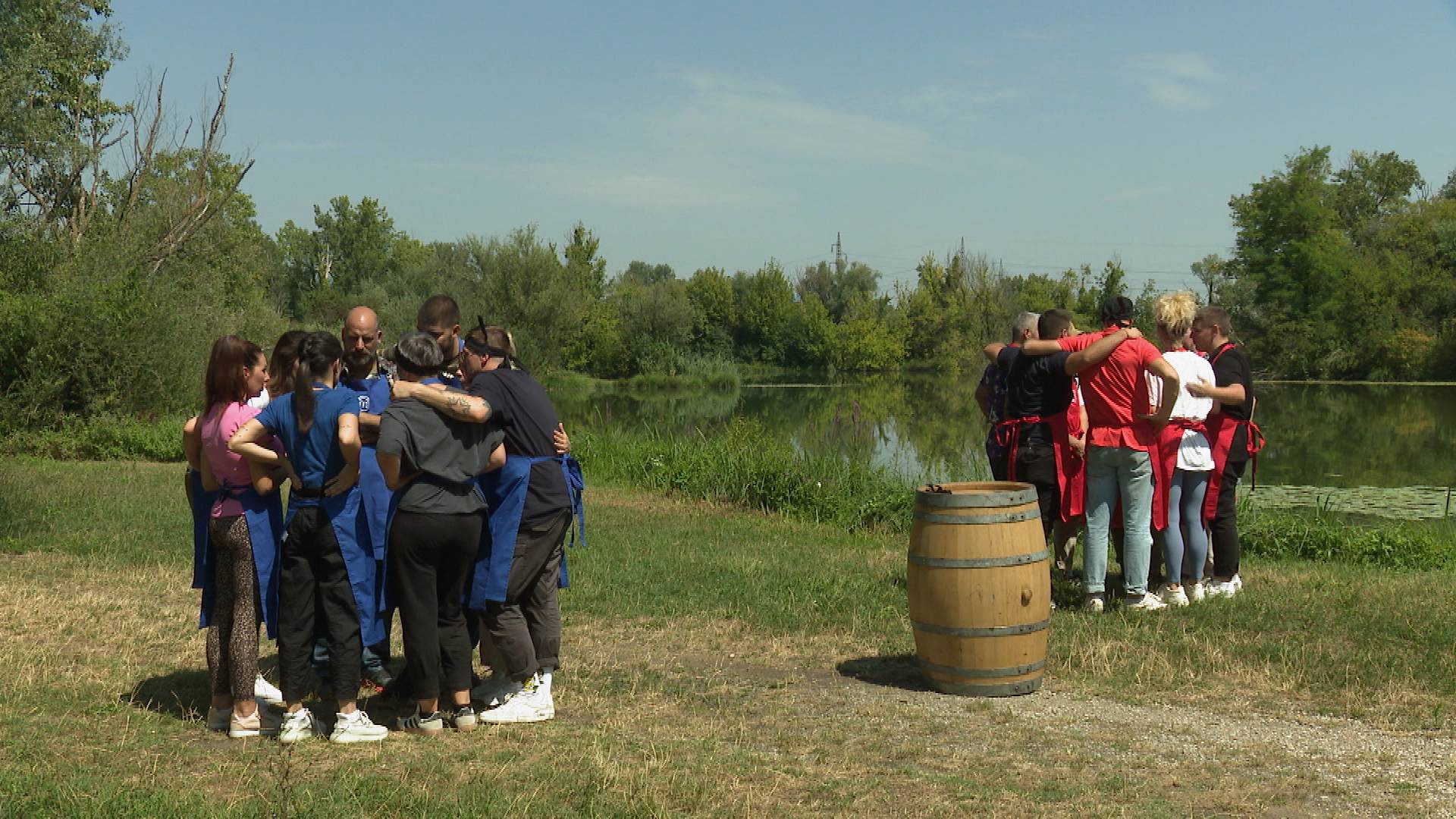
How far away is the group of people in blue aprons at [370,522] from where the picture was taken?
517cm

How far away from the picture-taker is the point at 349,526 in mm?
5242

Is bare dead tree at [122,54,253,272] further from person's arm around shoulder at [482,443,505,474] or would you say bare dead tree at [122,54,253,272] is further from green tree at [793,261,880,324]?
green tree at [793,261,880,324]

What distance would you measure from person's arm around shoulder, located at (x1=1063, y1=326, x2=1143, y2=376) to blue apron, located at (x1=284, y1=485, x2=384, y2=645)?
4253 mm

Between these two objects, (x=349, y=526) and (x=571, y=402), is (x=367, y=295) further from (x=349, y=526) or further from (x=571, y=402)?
(x=349, y=526)

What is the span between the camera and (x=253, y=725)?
5.37 metres

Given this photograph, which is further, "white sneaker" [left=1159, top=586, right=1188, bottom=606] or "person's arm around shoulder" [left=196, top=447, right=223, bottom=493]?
"white sneaker" [left=1159, top=586, right=1188, bottom=606]

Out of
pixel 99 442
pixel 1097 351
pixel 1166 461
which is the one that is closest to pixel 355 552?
pixel 1097 351

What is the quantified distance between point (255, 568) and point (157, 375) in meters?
18.2

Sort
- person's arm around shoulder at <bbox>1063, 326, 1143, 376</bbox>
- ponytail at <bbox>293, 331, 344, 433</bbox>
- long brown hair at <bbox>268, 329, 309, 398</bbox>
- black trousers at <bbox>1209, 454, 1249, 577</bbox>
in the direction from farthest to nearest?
1. black trousers at <bbox>1209, 454, 1249, 577</bbox>
2. person's arm around shoulder at <bbox>1063, 326, 1143, 376</bbox>
3. long brown hair at <bbox>268, 329, 309, 398</bbox>
4. ponytail at <bbox>293, 331, 344, 433</bbox>

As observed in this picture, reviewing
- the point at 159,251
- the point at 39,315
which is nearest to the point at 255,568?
the point at 39,315

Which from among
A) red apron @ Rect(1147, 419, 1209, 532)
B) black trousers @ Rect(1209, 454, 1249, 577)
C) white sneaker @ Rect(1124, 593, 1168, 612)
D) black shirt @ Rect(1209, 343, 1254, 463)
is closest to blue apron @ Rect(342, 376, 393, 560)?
white sneaker @ Rect(1124, 593, 1168, 612)

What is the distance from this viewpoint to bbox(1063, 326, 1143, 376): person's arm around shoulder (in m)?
7.20

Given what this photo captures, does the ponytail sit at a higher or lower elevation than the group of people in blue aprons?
higher

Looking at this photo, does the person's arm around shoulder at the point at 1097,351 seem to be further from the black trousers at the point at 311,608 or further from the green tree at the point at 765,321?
the green tree at the point at 765,321
